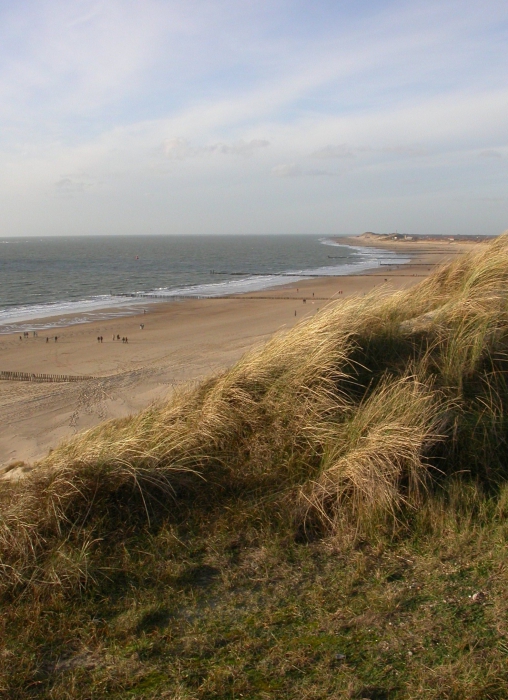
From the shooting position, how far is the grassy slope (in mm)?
2639

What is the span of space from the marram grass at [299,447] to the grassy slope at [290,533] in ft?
0.06

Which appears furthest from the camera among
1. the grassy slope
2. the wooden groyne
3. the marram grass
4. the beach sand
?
the wooden groyne

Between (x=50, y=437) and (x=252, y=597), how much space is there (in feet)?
31.0

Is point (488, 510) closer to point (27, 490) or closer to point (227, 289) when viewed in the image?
point (27, 490)

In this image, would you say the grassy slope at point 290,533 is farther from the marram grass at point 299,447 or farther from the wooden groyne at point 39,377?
the wooden groyne at point 39,377

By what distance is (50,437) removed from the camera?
38.0 feet

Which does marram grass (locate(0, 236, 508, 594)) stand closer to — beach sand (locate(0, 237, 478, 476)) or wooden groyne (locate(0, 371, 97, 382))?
beach sand (locate(0, 237, 478, 476))

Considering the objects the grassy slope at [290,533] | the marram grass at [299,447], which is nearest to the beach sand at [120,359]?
the marram grass at [299,447]

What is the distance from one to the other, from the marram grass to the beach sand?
152 centimetres

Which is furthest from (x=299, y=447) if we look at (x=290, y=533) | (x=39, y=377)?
(x=39, y=377)

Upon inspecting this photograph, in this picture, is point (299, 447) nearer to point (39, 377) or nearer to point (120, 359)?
point (39, 377)

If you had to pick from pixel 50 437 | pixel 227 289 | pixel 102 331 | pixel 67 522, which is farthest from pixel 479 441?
pixel 227 289

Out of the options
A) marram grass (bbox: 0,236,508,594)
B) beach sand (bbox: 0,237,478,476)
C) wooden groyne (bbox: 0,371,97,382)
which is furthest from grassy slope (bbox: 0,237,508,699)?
wooden groyne (bbox: 0,371,97,382)

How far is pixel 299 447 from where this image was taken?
458cm
